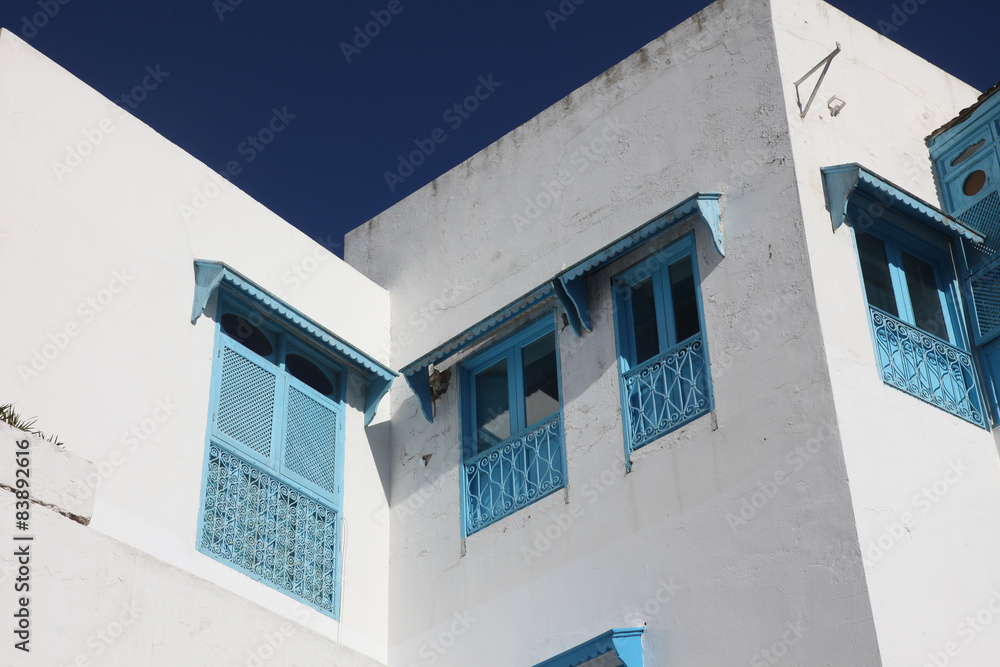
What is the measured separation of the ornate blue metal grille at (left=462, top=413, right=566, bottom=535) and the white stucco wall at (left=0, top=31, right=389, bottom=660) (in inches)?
35.3

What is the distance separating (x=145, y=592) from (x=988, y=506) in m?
5.07

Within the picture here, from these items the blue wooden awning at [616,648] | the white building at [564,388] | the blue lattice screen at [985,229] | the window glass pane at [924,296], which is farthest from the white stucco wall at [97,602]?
the blue lattice screen at [985,229]

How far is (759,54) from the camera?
30.7ft

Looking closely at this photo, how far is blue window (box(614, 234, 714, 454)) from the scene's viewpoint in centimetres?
862

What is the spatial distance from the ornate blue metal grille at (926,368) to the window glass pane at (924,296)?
0.25 meters

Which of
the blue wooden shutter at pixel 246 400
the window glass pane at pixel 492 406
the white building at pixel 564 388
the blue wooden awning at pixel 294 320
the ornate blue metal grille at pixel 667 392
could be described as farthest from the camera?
the window glass pane at pixel 492 406

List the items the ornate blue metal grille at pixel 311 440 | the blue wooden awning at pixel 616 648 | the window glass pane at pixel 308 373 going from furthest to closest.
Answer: the window glass pane at pixel 308 373, the ornate blue metal grille at pixel 311 440, the blue wooden awning at pixel 616 648

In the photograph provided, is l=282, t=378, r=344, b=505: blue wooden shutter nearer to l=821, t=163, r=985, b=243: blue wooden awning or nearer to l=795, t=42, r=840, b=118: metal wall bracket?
l=821, t=163, r=985, b=243: blue wooden awning

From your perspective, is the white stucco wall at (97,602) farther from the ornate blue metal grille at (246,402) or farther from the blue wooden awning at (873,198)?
the blue wooden awning at (873,198)

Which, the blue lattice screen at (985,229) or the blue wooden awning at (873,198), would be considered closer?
the blue wooden awning at (873,198)

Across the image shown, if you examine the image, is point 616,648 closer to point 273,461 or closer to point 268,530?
point 268,530

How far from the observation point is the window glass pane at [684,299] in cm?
895

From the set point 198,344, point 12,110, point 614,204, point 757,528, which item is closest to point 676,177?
point 614,204

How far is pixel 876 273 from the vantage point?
Answer: 890cm
